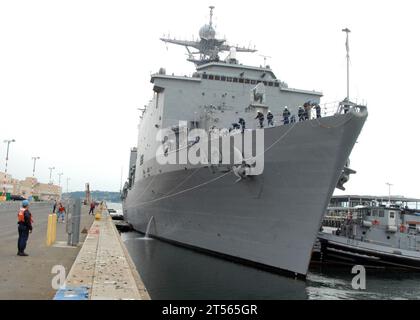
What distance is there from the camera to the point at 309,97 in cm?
1897

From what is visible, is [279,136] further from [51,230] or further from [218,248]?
[51,230]

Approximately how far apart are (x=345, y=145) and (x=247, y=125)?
5.37 m

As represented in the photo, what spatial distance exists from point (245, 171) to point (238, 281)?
123 inches

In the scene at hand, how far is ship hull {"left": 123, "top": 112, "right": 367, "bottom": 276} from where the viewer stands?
10.5 m

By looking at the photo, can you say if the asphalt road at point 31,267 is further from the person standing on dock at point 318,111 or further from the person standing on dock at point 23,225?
the person standing on dock at point 318,111

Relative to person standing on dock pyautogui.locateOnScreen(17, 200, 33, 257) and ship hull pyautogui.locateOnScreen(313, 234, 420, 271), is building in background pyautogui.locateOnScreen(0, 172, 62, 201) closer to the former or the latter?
ship hull pyautogui.locateOnScreen(313, 234, 420, 271)

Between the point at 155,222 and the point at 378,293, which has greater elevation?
the point at 155,222

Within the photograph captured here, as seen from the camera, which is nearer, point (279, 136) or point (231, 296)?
point (231, 296)

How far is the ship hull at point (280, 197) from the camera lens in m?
10.5

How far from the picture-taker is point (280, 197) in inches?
448

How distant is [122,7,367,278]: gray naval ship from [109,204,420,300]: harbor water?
0.49 meters

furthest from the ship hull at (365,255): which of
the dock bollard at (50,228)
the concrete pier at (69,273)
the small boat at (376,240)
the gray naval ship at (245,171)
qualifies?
the dock bollard at (50,228)

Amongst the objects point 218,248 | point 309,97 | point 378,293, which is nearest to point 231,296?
point 218,248

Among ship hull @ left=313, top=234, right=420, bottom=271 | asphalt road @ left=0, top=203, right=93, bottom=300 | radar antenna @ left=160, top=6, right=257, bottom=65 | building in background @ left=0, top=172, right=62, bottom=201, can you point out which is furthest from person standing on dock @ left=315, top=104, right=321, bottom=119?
building in background @ left=0, top=172, right=62, bottom=201
